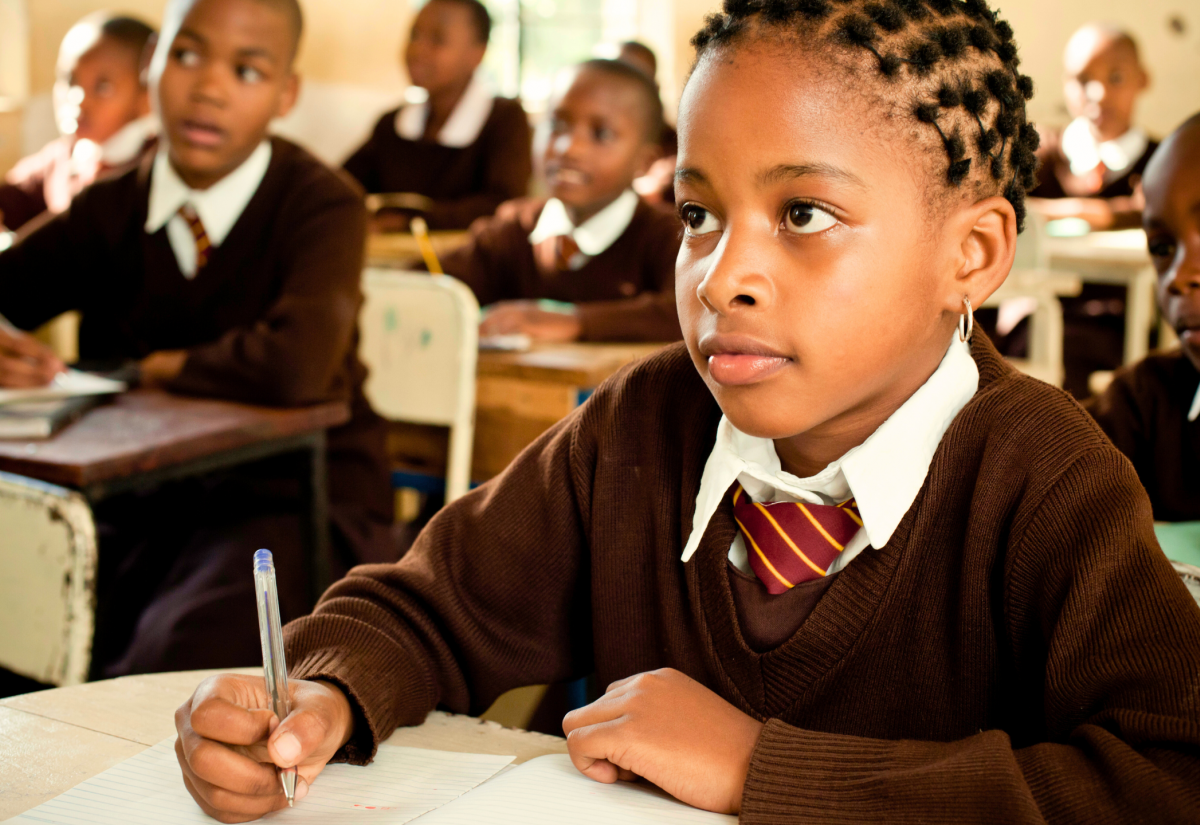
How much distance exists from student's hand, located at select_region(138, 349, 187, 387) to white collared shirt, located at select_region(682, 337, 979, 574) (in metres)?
1.19

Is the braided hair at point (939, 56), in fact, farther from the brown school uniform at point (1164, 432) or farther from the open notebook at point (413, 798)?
the brown school uniform at point (1164, 432)

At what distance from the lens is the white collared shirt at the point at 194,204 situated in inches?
77.7

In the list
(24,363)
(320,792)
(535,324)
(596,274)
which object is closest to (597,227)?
(596,274)

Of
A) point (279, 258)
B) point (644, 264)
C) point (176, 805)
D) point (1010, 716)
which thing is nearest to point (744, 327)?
point (1010, 716)

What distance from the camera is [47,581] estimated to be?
117 centimetres

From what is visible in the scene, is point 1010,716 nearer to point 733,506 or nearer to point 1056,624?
point 1056,624

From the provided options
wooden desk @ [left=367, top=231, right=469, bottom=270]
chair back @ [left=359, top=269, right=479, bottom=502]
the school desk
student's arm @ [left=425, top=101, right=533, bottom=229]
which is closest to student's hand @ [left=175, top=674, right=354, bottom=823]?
chair back @ [left=359, top=269, right=479, bottom=502]

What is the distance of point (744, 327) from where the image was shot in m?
0.72

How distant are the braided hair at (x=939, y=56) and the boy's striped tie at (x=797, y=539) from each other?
26 centimetres

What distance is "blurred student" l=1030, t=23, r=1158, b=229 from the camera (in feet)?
15.3

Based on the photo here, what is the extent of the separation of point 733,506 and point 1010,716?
0.82 feet

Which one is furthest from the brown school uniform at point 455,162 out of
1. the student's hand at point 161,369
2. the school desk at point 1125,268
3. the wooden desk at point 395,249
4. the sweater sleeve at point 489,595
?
the sweater sleeve at point 489,595

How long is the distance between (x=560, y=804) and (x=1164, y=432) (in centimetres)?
108

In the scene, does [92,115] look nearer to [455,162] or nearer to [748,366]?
[455,162]
